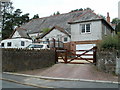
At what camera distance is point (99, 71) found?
452 inches

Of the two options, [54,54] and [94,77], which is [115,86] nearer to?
[94,77]

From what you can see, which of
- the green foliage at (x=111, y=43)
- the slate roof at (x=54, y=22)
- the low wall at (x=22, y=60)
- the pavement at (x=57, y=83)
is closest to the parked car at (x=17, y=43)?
the slate roof at (x=54, y=22)

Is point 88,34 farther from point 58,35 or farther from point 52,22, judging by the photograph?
point 52,22

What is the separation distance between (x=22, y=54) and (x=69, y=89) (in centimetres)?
617

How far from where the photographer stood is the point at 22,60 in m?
13.1

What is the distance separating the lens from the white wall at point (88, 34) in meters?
22.9

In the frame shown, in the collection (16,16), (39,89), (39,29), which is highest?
(16,16)

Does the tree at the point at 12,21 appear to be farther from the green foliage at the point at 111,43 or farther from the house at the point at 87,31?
the green foliage at the point at 111,43

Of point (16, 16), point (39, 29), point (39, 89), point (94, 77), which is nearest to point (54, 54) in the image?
point (94, 77)

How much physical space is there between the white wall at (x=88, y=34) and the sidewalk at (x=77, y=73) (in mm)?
10633

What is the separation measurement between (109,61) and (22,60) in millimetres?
6390

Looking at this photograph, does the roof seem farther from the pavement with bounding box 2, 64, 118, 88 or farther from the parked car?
the pavement with bounding box 2, 64, 118, 88

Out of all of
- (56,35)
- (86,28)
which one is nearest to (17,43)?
(56,35)

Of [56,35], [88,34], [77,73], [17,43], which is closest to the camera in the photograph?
[77,73]
